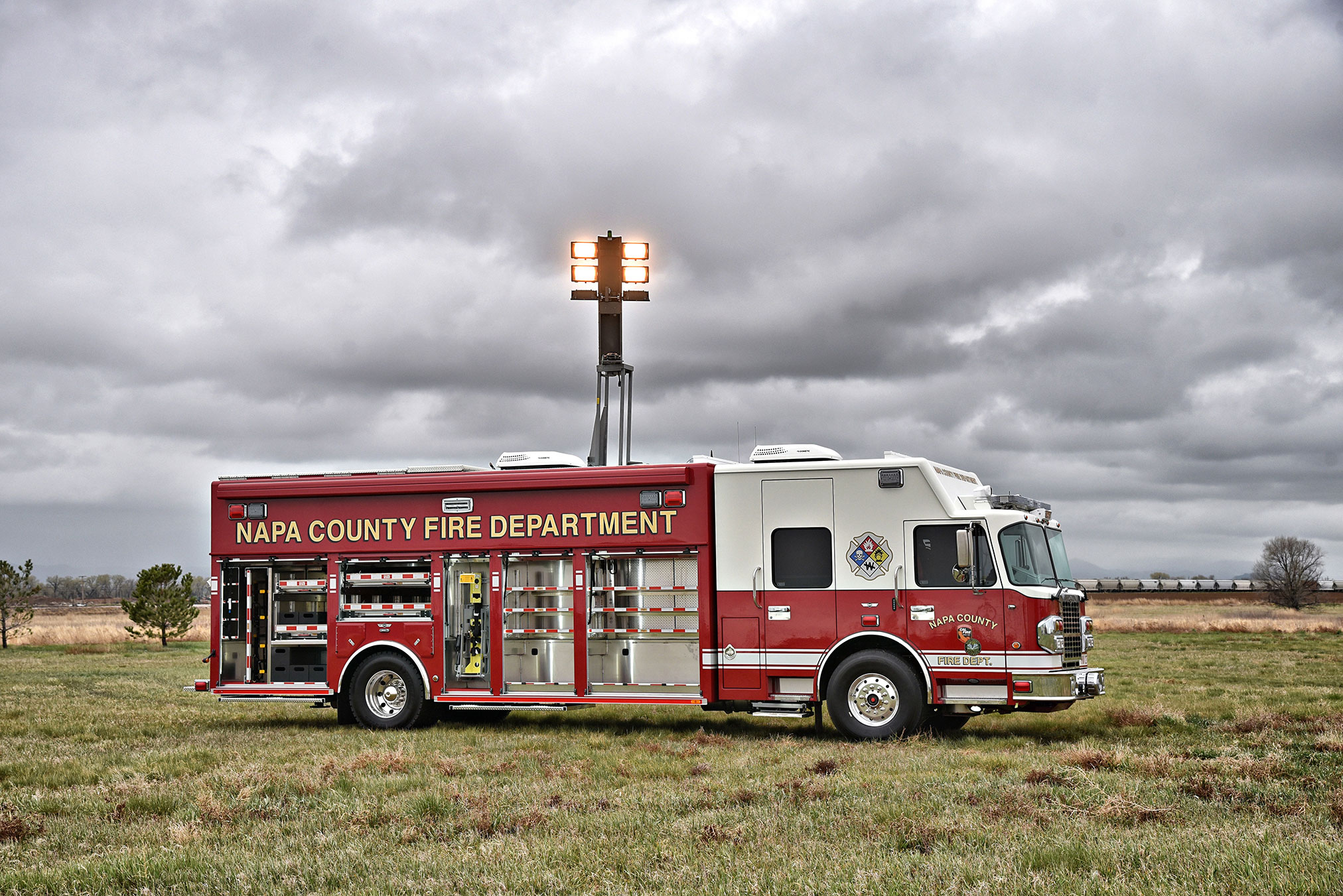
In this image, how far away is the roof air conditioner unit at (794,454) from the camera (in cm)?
1442

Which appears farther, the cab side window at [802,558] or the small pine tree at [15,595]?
the small pine tree at [15,595]

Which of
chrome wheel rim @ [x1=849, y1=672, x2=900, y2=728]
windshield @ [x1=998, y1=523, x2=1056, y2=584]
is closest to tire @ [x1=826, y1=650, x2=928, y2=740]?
chrome wheel rim @ [x1=849, y1=672, x2=900, y2=728]

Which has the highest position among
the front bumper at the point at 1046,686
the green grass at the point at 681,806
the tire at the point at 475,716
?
the front bumper at the point at 1046,686

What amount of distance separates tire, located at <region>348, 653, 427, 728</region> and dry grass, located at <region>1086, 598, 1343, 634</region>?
3364 centimetres

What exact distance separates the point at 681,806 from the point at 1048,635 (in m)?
5.60

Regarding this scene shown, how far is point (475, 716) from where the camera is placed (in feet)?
53.9

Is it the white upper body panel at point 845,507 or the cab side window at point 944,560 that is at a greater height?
the white upper body panel at point 845,507

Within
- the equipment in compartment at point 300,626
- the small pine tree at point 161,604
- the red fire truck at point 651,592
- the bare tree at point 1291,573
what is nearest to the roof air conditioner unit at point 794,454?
the red fire truck at point 651,592

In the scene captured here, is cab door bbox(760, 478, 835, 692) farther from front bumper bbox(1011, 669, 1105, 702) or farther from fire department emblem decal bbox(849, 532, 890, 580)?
front bumper bbox(1011, 669, 1105, 702)

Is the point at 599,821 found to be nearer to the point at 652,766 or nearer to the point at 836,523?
the point at 652,766

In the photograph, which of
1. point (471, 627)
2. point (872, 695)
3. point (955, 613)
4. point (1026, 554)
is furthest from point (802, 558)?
point (471, 627)

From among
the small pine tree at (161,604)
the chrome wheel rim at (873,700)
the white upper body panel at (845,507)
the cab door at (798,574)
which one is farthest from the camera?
the small pine tree at (161,604)

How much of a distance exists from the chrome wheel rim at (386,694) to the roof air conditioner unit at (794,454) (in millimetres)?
5496

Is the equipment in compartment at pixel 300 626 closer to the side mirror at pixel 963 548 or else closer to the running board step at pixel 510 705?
the running board step at pixel 510 705
